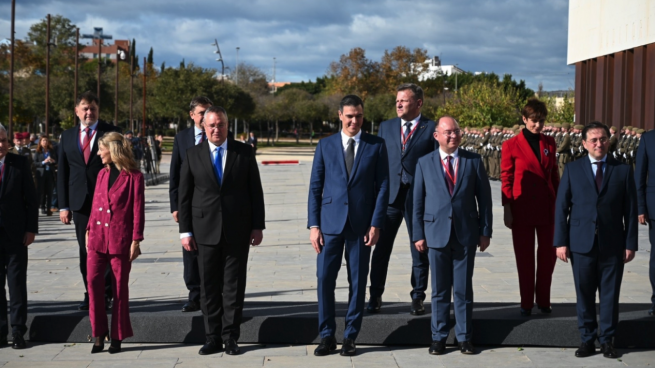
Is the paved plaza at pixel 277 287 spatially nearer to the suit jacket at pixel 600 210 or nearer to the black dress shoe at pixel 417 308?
the black dress shoe at pixel 417 308

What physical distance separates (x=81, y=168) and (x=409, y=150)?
2870mm

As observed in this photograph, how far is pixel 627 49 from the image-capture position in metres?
31.6

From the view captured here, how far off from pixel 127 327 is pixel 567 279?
5.87 m

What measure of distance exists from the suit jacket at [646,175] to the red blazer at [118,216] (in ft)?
13.9

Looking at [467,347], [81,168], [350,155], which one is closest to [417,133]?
[350,155]

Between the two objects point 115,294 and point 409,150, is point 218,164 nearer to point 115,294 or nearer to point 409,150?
point 115,294

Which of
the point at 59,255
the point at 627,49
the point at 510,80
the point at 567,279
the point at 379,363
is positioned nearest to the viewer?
the point at 379,363

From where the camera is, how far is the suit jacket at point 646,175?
7.19 m

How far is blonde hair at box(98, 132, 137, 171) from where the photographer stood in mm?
6543

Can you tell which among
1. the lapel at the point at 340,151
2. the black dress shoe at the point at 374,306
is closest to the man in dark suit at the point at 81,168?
the lapel at the point at 340,151

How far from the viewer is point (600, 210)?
6.37m

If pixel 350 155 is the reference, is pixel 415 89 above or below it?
above

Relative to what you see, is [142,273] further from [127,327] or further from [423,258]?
[423,258]

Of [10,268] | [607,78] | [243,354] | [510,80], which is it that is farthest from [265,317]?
[510,80]
